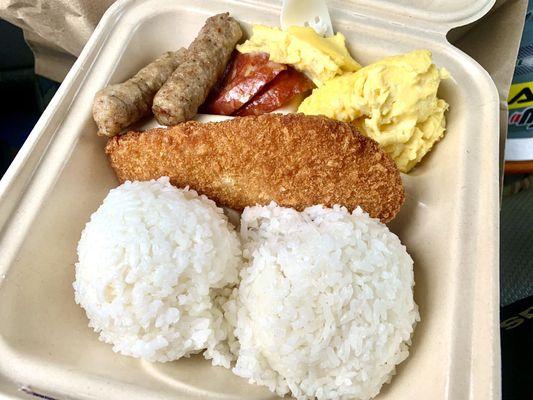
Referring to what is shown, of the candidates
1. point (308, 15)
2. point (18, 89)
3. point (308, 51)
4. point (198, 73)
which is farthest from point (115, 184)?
point (18, 89)

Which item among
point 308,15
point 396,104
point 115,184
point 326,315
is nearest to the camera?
point 326,315

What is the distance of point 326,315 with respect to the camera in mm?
1302

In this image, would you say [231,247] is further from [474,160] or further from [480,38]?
[480,38]

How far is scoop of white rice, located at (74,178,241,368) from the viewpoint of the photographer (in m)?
1.33

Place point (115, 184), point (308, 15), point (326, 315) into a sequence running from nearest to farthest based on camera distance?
point (326, 315) < point (115, 184) < point (308, 15)

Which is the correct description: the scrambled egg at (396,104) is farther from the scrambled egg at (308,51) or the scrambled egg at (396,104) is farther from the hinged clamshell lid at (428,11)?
the hinged clamshell lid at (428,11)

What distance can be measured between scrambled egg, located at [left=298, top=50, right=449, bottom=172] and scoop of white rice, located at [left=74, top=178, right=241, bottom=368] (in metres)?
0.59

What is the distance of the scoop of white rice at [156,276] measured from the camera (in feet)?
4.35

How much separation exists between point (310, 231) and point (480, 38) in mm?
1155

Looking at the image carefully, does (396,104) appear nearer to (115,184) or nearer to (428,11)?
(428,11)

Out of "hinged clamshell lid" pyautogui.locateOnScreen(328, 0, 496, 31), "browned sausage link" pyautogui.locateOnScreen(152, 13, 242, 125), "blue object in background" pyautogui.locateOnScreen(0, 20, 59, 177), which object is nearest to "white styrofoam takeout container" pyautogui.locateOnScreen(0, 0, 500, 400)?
"hinged clamshell lid" pyautogui.locateOnScreen(328, 0, 496, 31)

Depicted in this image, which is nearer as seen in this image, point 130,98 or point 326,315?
point 326,315

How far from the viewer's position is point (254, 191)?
5.12ft

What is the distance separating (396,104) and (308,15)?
0.49 meters
